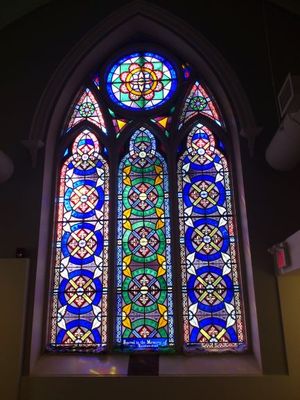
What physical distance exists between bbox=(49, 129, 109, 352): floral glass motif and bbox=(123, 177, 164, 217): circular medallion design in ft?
0.92

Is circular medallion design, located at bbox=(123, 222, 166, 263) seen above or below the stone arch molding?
below

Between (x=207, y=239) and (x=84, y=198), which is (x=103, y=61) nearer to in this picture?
A: (x=84, y=198)

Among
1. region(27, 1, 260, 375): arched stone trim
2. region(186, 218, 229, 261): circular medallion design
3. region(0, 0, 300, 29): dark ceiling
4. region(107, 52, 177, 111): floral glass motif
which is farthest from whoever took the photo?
region(107, 52, 177, 111): floral glass motif

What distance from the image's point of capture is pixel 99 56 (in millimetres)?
5410

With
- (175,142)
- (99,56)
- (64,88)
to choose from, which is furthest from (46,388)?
(99,56)

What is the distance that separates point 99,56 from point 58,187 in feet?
5.85

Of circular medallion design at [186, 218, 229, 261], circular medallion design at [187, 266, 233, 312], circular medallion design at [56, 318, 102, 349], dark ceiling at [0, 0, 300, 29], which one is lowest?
circular medallion design at [56, 318, 102, 349]

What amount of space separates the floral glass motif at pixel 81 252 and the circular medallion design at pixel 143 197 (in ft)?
0.92

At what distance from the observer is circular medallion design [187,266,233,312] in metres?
4.46

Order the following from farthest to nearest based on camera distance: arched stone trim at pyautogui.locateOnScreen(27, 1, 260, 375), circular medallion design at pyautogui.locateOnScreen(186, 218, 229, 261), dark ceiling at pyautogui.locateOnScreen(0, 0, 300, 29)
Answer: dark ceiling at pyautogui.locateOnScreen(0, 0, 300, 29) < circular medallion design at pyautogui.locateOnScreen(186, 218, 229, 261) < arched stone trim at pyautogui.locateOnScreen(27, 1, 260, 375)

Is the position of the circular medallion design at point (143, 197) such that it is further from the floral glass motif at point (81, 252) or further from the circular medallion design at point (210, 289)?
the circular medallion design at point (210, 289)

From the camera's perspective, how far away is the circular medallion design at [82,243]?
4.71 m

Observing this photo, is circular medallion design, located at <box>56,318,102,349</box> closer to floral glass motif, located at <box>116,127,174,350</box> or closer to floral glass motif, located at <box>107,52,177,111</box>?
floral glass motif, located at <box>116,127,174,350</box>

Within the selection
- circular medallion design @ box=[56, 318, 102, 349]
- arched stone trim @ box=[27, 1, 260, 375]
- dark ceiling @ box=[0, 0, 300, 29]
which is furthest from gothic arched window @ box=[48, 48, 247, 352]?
dark ceiling @ box=[0, 0, 300, 29]
